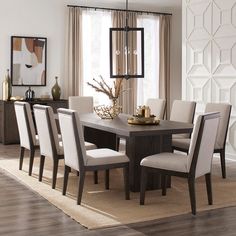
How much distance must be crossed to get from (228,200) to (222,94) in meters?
2.74

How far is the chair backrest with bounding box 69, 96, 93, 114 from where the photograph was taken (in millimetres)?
7234

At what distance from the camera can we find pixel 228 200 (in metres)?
4.77

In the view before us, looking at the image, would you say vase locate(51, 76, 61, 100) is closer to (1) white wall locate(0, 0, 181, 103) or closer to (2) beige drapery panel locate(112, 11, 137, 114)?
(1) white wall locate(0, 0, 181, 103)

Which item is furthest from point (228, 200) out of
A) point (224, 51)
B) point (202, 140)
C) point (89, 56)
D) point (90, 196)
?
point (89, 56)

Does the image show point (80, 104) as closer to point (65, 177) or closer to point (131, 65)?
point (65, 177)

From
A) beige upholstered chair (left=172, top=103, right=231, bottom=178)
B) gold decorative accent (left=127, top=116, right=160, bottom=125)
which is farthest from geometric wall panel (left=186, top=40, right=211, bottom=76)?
gold decorative accent (left=127, top=116, right=160, bottom=125)

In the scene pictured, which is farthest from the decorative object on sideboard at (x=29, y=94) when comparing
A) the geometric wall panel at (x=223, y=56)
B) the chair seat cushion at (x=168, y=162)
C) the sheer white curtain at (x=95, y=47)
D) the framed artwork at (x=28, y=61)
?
the chair seat cushion at (x=168, y=162)

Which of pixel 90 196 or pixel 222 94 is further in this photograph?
pixel 222 94

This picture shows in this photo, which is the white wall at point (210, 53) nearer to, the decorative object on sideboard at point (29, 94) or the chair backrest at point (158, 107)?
the chair backrest at point (158, 107)

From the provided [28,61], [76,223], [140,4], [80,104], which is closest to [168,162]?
[76,223]

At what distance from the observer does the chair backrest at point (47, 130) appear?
520 cm

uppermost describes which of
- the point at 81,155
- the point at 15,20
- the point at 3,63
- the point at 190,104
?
the point at 15,20

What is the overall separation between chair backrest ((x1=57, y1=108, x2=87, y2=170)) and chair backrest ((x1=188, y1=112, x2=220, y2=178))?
1.03 m

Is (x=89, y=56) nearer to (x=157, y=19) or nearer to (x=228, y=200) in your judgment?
(x=157, y=19)
